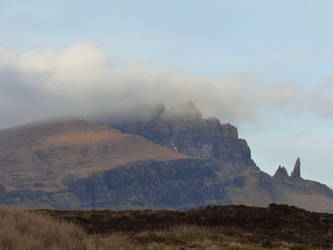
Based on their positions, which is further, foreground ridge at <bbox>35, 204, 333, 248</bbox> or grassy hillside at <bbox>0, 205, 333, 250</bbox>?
foreground ridge at <bbox>35, 204, 333, 248</bbox>

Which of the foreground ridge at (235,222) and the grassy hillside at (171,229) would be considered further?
the foreground ridge at (235,222)

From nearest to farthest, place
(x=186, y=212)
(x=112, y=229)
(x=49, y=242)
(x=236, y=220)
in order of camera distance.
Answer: (x=49, y=242) < (x=112, y=229) < (x=236, y=220) < (x=186, y=212)

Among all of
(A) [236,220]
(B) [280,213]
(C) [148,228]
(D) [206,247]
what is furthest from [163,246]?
(B) [280,213]

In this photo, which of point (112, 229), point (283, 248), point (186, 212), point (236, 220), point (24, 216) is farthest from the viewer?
point (186, 212)

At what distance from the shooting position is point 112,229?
41.1 m

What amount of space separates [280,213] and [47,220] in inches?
776

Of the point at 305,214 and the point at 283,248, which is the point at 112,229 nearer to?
the point at 283,248

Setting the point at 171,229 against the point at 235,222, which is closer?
the point at 171,229

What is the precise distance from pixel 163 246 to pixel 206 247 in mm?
2464

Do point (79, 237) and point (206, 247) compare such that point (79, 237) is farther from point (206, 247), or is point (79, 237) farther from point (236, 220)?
point (236, 220)

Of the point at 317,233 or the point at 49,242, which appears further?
the point at 317,233

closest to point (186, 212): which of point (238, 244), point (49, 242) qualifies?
point (238, 244)

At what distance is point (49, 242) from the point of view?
105ft

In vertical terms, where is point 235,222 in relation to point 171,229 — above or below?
above
